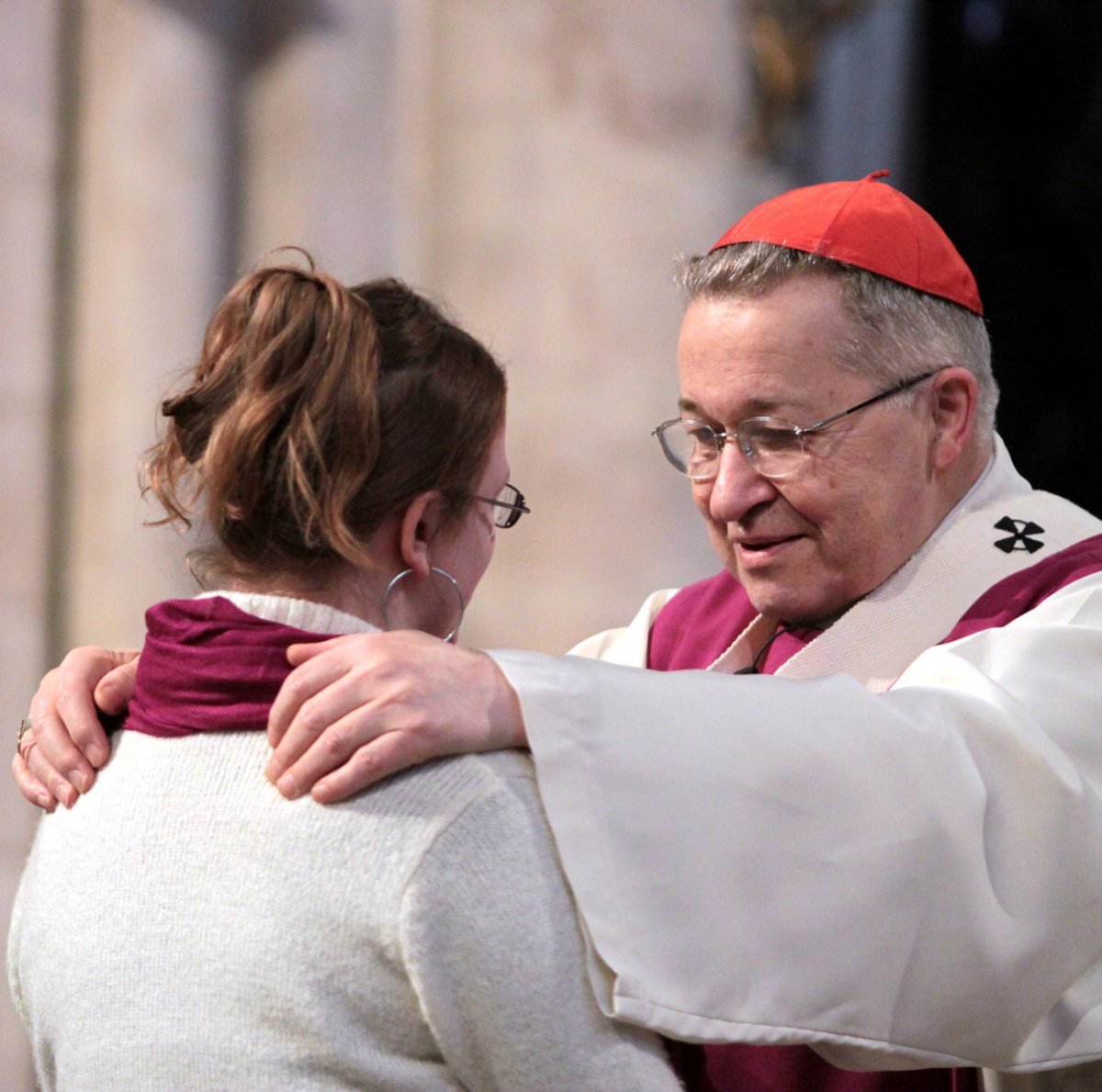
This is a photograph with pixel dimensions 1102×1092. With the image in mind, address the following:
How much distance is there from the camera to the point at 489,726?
1.58 meters

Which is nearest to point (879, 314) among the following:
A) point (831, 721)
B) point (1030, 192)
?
point (831, 721)

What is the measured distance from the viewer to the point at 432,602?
1759 mm

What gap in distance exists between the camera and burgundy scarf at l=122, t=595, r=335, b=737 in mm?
1562

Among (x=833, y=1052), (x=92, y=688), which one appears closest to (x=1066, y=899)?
(x=833, y=1052)

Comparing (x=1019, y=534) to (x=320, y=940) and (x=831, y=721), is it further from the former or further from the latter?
(x=320, y=940)

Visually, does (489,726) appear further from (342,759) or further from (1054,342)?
(1054,342)

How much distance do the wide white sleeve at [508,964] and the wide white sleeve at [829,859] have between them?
0.11 ft

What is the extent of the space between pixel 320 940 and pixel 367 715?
8.9 inches

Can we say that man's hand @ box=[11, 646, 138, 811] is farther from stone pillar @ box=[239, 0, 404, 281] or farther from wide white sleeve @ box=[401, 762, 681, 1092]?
stone pillar @ box=[239, 0, 404, 281]

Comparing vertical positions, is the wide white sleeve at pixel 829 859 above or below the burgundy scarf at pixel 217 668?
below

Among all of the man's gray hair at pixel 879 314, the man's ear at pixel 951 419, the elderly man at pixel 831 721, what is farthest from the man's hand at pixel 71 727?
the man's ear at pixel 951 419

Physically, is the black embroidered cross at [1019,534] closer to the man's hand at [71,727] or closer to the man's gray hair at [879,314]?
the man's gray hair at [879,314]

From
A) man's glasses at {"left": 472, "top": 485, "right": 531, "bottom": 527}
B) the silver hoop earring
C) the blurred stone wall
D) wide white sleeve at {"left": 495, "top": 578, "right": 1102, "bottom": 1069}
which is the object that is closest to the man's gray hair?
wide white sleeve at {"left": 495, "top": 578, "right": 1102, "bottom": 1069}

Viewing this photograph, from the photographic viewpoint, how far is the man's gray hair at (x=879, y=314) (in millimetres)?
2525
